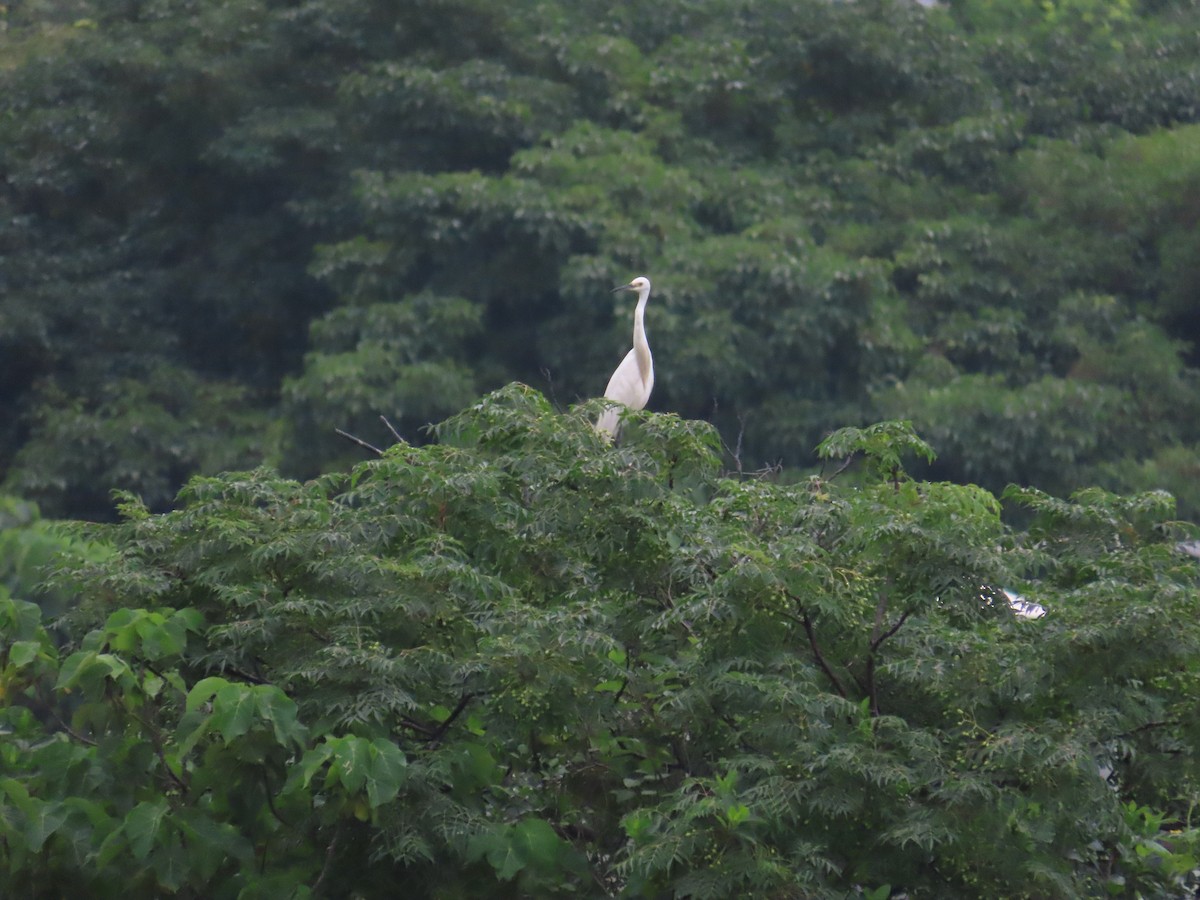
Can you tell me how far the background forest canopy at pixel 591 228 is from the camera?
1323 centimetres

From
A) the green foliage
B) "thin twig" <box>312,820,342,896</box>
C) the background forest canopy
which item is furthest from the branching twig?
the background forest canopy

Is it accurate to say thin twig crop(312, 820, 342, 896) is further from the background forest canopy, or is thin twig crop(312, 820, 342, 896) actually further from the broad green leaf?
the background forest canopy

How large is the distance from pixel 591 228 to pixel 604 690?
991 cm

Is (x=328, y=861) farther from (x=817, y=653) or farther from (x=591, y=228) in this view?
(x=591, y=228)

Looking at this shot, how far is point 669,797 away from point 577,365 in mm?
10809

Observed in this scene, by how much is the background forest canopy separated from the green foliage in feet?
28.9

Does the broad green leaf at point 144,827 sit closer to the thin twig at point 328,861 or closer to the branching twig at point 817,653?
the thin twig at point 328,861

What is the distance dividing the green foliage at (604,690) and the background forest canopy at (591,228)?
28.9 ft

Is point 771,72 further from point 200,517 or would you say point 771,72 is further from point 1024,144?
point 200,517

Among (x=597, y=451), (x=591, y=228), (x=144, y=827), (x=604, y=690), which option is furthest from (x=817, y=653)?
(x=591, y=228)

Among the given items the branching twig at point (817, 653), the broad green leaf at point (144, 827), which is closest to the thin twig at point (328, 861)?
the broad green leaf at point (144, 827)

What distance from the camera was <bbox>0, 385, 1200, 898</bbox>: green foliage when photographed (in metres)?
3.36

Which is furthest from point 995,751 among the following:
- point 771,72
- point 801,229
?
point 771,72

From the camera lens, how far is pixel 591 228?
13383 millimetres
